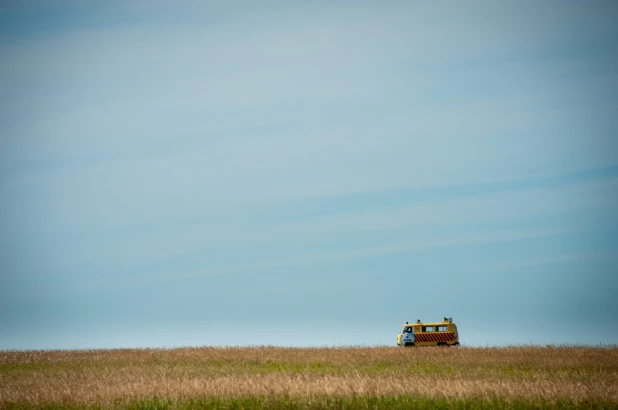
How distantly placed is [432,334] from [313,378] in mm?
22275

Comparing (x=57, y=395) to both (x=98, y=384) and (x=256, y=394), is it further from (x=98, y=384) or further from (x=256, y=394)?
(x=256, y=394)

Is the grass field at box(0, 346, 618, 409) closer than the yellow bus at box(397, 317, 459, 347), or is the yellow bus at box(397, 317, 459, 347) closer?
the grass field at box(0, 346, 618, 409)

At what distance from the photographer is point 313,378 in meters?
27.3

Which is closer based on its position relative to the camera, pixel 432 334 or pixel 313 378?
pixel 313 378

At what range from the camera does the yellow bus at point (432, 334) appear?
4747 centimetres

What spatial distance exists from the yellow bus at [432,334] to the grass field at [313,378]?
523 cm

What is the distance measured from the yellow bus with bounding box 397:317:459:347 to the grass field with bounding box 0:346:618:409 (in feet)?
17.2

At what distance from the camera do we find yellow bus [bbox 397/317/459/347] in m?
47.5

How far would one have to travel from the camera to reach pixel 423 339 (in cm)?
4788

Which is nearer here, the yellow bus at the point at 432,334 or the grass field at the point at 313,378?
the grass field at the point at 313,378

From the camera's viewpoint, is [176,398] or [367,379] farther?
[367,379]

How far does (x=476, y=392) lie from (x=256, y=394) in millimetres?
7226

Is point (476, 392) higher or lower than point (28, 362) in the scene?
lower

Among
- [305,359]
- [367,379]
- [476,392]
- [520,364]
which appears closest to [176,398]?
[367,379]
